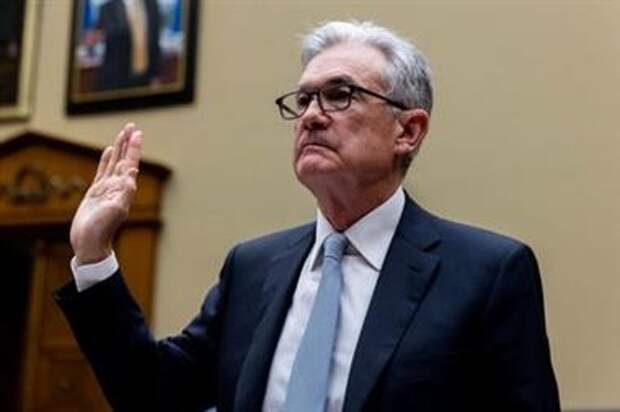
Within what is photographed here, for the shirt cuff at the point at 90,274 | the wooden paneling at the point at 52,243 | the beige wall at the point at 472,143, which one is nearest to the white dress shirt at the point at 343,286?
the shirt cuff at the point at 90,274

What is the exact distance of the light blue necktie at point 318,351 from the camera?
191cm

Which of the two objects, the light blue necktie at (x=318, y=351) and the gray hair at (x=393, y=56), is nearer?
the light blue necktie at (x=318, y=351)

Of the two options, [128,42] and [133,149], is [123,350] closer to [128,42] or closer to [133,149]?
[133,149]

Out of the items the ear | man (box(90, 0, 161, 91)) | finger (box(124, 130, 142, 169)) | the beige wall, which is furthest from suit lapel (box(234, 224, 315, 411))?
man (box(90, 0, 161, 91))

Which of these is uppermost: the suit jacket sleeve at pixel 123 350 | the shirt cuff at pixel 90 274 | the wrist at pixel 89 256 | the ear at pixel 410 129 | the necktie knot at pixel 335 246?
the ear at pixel 410 129

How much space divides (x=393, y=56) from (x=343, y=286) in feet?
1.57

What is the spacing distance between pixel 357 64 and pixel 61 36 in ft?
16.3

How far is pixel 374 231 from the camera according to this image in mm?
2121

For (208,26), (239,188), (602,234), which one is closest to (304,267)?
(602,234)

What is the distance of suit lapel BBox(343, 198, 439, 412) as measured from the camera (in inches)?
74.0

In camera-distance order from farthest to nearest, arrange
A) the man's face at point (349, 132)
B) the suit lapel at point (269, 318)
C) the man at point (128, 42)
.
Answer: the man at point (128, 42) < the man's face at point (349, 132) < the suit lapel at point (269, 318)

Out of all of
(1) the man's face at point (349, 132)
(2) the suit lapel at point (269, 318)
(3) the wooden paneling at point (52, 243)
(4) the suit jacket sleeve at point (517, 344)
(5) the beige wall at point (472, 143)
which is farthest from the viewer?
(3) the wooden paneling at point (52, 243)

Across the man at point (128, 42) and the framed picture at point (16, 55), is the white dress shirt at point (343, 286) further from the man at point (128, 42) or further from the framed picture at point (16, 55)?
the framed picture at point (16, 55)

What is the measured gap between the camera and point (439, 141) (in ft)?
17.8
